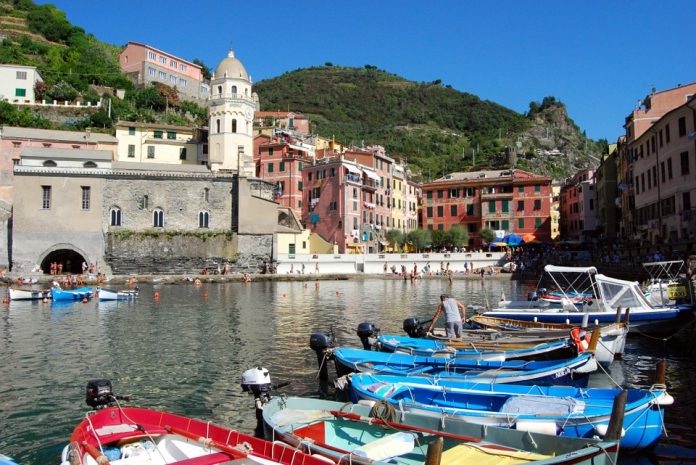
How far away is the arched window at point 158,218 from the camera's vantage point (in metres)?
61.8

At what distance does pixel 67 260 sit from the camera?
202 feet

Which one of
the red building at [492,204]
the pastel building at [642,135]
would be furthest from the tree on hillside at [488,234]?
the pastel building at [642,135]

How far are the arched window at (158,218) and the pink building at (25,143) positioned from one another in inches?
557

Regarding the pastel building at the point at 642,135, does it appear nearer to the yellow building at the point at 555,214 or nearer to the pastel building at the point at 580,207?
the pastel building at the point at 580,207

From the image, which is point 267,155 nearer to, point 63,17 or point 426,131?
point 63,17

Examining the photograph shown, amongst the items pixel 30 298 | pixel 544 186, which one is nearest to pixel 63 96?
pixel 30 298

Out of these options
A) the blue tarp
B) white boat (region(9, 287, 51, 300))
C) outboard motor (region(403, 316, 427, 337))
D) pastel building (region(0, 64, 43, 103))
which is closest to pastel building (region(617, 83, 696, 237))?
the blue tarp

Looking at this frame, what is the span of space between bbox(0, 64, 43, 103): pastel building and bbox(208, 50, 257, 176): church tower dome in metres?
30.6

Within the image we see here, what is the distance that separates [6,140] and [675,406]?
71811mm

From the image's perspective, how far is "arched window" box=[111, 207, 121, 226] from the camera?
60562 millimetres

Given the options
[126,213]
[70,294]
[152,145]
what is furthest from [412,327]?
[152,145]

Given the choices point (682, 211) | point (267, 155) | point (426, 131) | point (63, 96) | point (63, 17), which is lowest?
point (682, 211)

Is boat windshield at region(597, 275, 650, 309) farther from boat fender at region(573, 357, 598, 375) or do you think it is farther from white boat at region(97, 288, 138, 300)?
white boat at region(97, 288, 138, 300)

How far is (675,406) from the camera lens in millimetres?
12602
